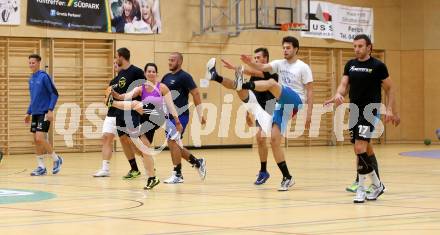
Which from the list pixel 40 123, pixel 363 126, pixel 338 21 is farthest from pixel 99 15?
pixel 363 126

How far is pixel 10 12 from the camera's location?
23.6m

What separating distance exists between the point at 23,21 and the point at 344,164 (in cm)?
1032

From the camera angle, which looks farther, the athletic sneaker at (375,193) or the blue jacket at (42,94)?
the blue jacket at (42,94)

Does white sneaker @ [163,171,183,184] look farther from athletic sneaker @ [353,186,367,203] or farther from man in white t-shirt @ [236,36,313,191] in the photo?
athletic sneaker @ [353,186,367,203]

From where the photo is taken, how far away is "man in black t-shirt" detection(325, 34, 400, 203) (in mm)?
10461

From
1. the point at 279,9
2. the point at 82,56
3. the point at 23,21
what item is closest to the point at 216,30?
the point at 279,9

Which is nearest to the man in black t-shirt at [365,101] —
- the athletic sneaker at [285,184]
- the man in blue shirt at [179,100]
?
the athletic sneaker at [285,184]

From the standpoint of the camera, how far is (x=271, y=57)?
2903 cm

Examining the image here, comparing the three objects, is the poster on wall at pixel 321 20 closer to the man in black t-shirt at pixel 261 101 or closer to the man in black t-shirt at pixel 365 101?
the man in black t-shirt at pixel 261 101

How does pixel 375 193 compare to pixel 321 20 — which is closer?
pixel 375 193

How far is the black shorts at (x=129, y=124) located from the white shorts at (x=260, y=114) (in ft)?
5.86

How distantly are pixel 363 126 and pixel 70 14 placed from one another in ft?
51.8

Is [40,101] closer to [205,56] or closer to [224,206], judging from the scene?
[224,206]

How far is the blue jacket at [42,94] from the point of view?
15.5 metres
